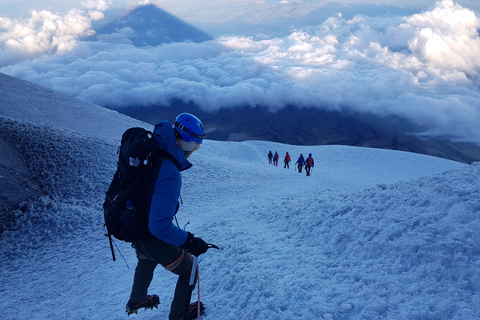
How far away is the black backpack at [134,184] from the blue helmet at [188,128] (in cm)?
43

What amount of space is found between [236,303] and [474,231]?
3.84 m

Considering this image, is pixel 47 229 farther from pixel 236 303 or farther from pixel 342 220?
pixel 342 220

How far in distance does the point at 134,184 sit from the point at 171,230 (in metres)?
0.66

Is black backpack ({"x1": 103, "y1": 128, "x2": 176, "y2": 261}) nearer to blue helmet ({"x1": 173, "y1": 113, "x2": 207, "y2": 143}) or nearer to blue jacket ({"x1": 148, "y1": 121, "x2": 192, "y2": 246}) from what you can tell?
blue jacket ({"x1": 148, "y1": 121, "x2": 192, "y2": 246})

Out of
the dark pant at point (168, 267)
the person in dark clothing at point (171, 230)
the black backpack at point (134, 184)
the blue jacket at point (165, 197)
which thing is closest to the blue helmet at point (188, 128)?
the person in dark clothing at point (171, 230)

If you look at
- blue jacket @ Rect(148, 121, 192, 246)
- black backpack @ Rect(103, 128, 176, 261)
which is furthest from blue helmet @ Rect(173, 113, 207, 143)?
black backpack @ Rect(103, 128, 176, 261)

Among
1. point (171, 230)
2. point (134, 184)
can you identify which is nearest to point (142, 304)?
point (171, 230)

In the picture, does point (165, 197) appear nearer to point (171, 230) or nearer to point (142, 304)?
point (171, 230)

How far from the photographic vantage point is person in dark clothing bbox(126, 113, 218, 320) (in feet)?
10.5

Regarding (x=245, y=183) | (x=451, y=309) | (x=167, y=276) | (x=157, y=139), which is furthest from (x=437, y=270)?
(x=245, y=183)

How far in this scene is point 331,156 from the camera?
152 feet

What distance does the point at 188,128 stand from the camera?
3719mm

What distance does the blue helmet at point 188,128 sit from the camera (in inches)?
146

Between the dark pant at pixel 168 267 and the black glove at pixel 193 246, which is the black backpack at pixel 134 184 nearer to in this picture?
the dark pant at pixel 168 267
